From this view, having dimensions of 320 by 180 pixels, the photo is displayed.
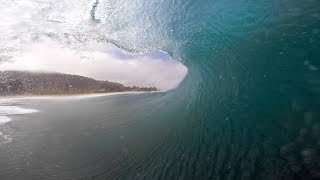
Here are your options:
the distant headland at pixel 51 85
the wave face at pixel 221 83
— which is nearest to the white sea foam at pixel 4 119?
the distant headland at pixel 51 85

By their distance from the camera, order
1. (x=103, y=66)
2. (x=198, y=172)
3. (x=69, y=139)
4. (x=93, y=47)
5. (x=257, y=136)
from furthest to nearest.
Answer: (x=93, y=47), (x=103, y=66), (x=69, y=139), (x=257, y=136), (x=198, y=172)

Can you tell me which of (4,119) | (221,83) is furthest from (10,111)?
(221,83)

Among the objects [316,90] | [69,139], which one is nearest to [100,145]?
[69,139]

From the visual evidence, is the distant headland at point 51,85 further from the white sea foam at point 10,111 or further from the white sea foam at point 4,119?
the white sea foam at point 4,119

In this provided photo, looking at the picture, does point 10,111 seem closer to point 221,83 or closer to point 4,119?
point 4,119

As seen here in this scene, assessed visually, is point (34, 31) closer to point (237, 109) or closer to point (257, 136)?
point (237, 109)
